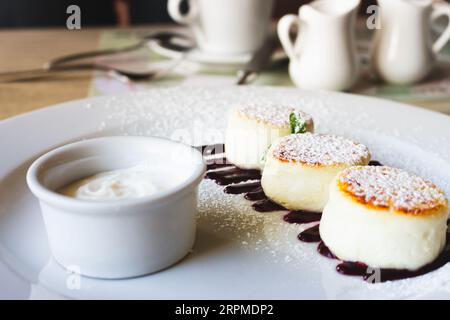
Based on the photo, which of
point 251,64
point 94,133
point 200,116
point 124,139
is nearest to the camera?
point 124,139

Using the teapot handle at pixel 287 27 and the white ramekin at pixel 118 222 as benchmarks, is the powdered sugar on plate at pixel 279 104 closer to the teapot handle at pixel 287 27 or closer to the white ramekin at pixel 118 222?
the white ramekin at pixel 118 222

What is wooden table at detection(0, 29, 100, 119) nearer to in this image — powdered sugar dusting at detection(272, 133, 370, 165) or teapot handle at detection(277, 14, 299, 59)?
teapot handle at detection(277, 14, 299, 59)

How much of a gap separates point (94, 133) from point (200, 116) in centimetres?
29

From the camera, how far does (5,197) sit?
1.11 m

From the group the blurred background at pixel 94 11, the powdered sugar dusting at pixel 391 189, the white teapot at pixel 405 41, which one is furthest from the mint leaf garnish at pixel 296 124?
the blurred background at pixel 94 11

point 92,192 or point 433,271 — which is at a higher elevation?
point 92,192

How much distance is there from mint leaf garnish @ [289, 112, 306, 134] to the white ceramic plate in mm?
200

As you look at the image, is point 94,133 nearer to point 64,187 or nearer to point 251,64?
point 64,187

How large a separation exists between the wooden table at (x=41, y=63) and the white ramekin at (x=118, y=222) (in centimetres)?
77

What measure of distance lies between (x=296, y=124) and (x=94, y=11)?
245 cm

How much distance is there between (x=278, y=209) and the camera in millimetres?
1130

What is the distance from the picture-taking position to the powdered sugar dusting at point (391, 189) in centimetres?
90
